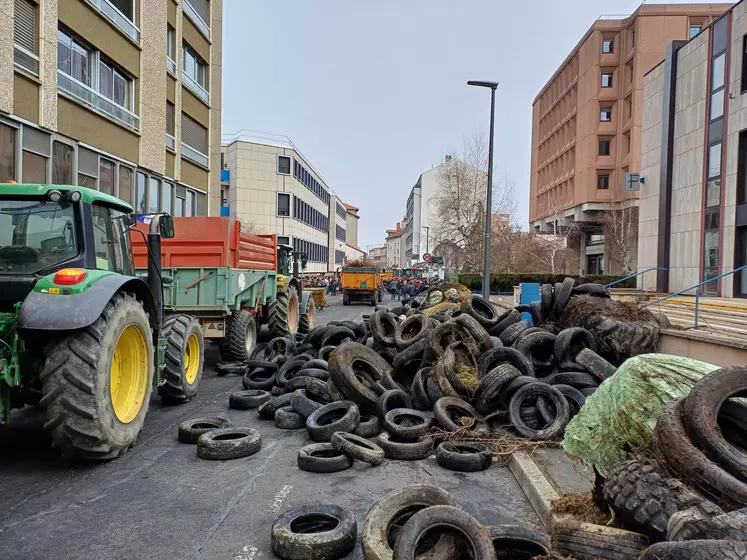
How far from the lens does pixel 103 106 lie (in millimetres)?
15867

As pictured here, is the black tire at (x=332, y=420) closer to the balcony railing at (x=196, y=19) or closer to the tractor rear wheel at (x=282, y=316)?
the tractor rear wheel at (x=282, y=316)

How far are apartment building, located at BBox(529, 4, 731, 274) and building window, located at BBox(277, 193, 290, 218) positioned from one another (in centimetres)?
2383

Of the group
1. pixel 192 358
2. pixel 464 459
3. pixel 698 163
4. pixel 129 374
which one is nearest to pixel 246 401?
pixel 192 358

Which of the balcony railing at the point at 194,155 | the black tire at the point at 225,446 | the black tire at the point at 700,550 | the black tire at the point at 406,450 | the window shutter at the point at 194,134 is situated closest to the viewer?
the black tire at the point at 700,550

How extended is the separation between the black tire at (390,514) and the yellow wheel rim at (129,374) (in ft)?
9.92

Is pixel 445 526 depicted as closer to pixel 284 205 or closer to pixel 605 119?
pixel 284 205

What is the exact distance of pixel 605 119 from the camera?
1750 inches

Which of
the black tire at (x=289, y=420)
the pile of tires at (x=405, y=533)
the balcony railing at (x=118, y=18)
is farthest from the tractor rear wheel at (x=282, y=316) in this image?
the balcony railing at (x=118, y=18)

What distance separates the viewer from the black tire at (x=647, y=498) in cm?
290

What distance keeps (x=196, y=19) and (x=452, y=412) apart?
75.3ft

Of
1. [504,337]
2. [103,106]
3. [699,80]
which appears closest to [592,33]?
[699,80]

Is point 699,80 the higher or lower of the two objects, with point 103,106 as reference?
higher

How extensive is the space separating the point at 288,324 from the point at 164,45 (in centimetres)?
1324

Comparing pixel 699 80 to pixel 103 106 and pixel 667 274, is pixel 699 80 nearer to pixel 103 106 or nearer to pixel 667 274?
pixel 667 274
